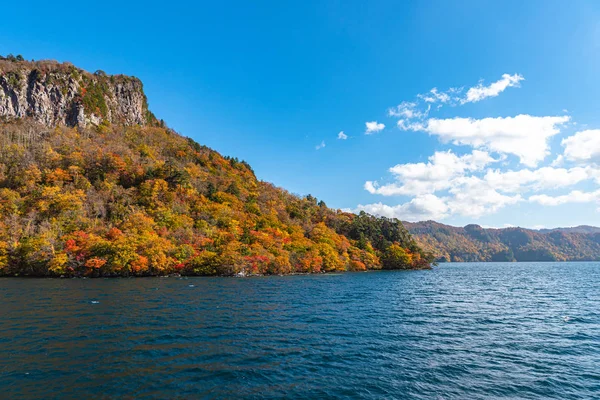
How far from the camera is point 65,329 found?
24719 millimetres

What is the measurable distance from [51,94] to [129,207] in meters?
110

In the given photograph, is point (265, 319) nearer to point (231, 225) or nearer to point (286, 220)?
point (231, 225)

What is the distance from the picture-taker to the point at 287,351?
21.3 m

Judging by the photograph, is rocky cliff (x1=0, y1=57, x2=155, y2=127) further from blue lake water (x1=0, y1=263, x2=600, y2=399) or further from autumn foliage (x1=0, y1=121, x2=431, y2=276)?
blue lake water (x1=0, y1=263, x2=600, y2=399)

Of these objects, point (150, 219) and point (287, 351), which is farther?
point (150, 219)

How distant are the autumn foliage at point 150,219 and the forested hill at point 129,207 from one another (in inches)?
15.9

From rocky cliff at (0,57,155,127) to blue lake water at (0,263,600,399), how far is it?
169388 mm

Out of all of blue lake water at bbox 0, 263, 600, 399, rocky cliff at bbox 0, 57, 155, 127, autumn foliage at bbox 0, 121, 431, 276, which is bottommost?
blue lake water at bbox 0, 263, 600, 399

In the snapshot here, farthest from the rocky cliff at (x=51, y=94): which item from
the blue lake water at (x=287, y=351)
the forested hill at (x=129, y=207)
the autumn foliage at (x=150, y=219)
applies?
the blue lake water at (x=287, y=351)

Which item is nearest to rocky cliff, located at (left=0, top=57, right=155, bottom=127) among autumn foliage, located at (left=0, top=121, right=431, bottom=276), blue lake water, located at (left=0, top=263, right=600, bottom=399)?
autumn foliage, located at (left=0, top=121, right=431, bottom=276)

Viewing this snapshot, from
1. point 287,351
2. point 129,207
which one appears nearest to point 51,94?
point 129,207

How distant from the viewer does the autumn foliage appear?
79.1 metres

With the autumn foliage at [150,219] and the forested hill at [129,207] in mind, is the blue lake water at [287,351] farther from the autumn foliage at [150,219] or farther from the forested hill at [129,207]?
the forested hill at [129,207]

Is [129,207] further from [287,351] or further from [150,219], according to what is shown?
[287,351]
